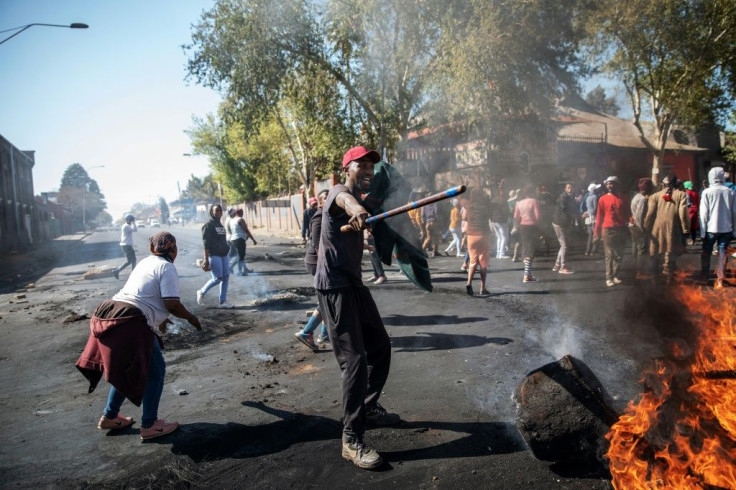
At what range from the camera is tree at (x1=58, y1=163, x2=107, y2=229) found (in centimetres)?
9864

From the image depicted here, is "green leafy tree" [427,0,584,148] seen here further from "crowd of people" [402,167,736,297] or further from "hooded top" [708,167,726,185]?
"hooded top" [708,167,726,185]

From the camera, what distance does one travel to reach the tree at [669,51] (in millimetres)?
15109

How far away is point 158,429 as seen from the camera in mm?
3621

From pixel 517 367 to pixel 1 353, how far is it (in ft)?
22.6

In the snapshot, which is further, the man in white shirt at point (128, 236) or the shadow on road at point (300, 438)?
the man in white shirt at point (128, 236)

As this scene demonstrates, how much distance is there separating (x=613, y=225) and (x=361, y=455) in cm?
704

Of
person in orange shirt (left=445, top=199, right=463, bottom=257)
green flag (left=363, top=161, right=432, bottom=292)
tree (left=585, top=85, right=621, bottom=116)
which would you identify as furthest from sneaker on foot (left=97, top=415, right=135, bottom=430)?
tree (left=585, top=85, right=621, bottom=116)

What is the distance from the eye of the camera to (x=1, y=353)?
21.5ft

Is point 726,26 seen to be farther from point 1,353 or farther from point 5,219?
point 5,219

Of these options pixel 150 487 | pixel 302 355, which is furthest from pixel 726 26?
pixel 150 487

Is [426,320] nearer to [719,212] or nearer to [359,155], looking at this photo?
[359,155]

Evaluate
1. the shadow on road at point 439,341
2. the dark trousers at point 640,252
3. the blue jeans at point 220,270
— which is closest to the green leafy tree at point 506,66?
the dark trousers at point 640,252

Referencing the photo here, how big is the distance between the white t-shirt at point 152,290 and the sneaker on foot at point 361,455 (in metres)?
1.71

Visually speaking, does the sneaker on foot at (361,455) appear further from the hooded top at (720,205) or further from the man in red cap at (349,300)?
the hooded top at (720,205)
